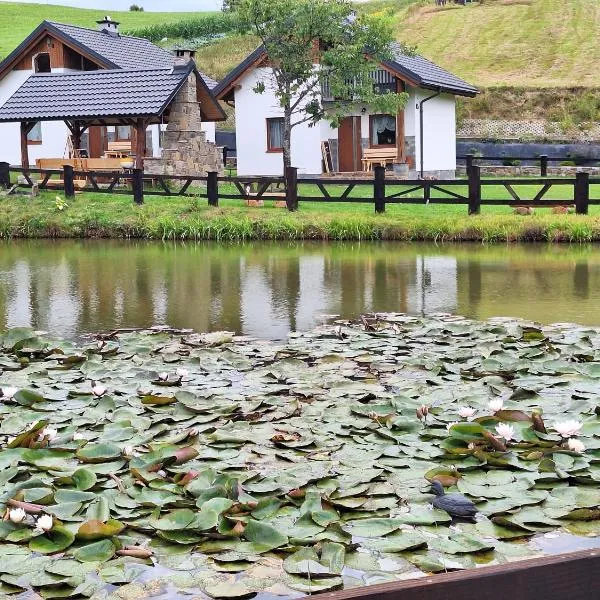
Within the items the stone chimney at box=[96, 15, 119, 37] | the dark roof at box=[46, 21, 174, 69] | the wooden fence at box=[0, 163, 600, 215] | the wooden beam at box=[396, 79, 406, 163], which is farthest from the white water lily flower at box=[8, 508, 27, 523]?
the stone chimney at box=[96, 15, 119, 37]

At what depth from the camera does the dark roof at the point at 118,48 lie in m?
36.5

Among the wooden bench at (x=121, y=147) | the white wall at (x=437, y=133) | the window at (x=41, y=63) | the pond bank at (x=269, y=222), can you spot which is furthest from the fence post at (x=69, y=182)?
the window at (x=41, y=63)

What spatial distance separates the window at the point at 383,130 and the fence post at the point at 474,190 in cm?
1198

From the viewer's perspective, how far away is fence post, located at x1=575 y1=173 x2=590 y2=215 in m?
21.2

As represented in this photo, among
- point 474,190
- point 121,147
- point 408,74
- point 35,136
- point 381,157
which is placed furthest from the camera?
point 35,136

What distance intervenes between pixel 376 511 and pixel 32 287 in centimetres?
1071

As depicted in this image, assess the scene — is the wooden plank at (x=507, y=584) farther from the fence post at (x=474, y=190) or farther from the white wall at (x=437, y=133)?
the white wall at (x=437, y=133)

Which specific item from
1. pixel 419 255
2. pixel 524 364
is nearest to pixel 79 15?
pixel 419 255

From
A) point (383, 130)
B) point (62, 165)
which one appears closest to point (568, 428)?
point (62, 165)

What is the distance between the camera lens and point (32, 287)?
593 inches

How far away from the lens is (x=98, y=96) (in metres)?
29.4

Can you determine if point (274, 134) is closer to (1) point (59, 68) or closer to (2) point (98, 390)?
(1) point (59, 68)

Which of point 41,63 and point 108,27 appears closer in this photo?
point 41,63

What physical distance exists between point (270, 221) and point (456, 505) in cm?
1744
